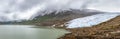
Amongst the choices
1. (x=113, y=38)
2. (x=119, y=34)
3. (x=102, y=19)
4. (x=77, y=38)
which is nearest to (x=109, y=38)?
(x=113, y=38)

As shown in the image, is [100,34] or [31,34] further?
[31,34]

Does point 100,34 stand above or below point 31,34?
below

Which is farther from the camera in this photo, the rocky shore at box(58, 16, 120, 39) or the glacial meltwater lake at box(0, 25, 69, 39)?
the glacial meltwater lake at box(0, 25, 69, 39)

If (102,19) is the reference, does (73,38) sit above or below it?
below

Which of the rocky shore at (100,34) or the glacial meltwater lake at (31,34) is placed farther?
the glacial meltwater lake at (31,34)

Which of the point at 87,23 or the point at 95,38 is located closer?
the point at 95,38

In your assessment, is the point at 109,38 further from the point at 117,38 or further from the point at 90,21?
the point at 90,21

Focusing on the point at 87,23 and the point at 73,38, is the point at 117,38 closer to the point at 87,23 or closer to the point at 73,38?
the point at 73,38

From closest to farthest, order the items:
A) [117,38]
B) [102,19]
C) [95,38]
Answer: [117,38] → [95,38] → [102,19]

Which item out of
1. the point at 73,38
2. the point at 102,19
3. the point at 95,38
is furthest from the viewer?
the point at 102,19
